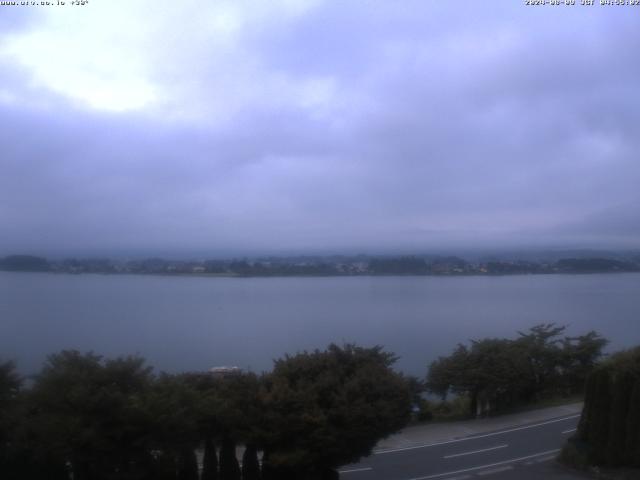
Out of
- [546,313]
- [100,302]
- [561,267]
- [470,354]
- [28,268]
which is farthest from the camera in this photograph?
[561,267]

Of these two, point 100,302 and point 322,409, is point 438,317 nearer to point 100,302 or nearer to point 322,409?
point 100,302

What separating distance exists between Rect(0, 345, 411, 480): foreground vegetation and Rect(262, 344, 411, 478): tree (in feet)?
0.07

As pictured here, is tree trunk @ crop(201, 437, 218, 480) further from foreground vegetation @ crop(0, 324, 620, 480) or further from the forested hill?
the forested hill

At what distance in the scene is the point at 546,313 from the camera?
149 ft

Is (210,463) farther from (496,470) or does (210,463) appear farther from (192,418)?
(496,470)

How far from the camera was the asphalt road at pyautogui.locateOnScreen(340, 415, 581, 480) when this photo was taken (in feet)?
53.5

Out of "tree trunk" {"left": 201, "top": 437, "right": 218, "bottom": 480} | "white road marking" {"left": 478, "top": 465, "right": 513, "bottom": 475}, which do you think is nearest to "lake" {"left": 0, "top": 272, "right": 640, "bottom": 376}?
"tree trunk" {"left": 201, "top": 437, "right": 218, "bottom": 480}

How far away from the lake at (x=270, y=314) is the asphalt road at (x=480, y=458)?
26.3 feet

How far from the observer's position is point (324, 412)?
13.4m

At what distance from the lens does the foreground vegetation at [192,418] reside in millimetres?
11750

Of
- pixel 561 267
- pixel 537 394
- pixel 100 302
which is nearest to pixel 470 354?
pixel 537 394

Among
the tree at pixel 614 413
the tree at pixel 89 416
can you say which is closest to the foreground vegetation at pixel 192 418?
the tree at pixel 89 416

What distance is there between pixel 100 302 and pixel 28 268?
4771 mm

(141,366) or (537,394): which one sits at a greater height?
(141,366)
